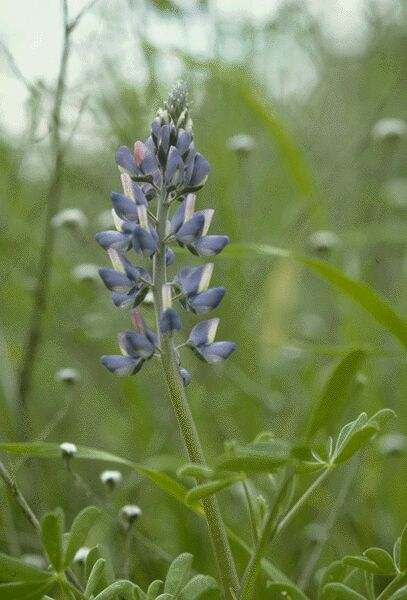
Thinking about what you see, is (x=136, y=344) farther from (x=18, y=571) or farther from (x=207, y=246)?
(x=18, y=571)

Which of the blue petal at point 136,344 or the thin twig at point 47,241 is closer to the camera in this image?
the blue petal at point 136,344

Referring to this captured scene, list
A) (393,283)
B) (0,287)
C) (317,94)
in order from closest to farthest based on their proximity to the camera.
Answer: (0,287), (393,283), (317,94)

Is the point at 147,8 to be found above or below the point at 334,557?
above

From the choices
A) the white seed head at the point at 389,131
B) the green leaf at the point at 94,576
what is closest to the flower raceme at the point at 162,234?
the green leaf at the point at 94,576

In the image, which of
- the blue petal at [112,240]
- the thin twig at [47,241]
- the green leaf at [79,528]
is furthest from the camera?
the thin twig at [47,241]

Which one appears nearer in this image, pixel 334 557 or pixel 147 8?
pixel 334 557

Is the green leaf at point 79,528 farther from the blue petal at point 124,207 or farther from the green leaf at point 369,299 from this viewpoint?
the green leaf at point 369,299

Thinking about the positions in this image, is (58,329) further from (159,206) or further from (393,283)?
(159,206)

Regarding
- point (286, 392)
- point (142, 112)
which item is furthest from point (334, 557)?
point (142, 112)
